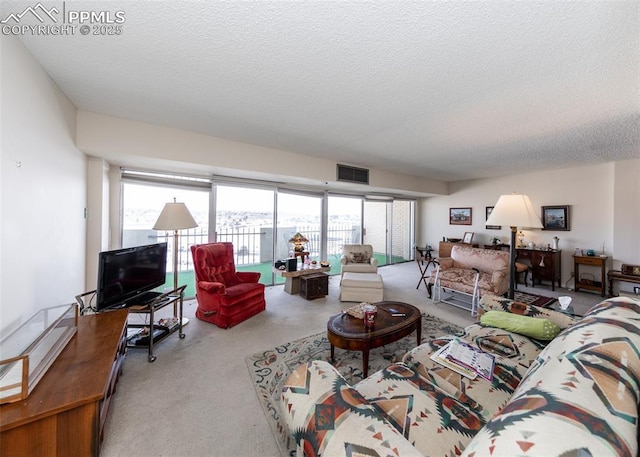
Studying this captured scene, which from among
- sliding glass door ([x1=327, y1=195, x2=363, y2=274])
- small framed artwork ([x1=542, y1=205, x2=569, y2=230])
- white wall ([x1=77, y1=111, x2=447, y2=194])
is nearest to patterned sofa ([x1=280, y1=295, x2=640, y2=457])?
white wall ([x1=77, y1=111, x2=447, y2=194])

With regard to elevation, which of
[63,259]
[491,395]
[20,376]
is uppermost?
[63,259]

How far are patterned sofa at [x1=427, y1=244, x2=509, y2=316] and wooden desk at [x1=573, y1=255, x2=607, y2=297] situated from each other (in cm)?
186

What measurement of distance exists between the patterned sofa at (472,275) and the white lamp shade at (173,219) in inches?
151

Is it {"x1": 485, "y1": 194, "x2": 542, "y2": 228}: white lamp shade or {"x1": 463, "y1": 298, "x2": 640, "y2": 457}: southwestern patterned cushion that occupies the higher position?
{"x1": 485, "y1": 194, "x2": 542, "y2": 228}: white lamp shade

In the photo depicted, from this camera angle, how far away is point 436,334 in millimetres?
2783

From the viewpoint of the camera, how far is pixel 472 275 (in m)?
3.75

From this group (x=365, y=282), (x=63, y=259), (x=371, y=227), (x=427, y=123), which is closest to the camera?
(x=63, y=259)

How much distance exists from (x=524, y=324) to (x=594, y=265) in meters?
4.15

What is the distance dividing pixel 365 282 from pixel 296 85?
2.84m

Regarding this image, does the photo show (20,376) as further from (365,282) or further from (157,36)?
(365,282)

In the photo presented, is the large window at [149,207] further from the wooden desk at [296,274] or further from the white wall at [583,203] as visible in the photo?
the white wall at [583,203]

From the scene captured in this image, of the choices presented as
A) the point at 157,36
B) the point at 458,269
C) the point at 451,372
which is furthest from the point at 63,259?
the point at 458,269

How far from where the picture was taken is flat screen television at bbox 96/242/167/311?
81.2 inches

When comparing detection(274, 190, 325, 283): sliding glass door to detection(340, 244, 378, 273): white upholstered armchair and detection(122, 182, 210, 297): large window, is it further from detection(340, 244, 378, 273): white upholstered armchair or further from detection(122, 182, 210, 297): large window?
detection(122, 182, 210, 297): large window
